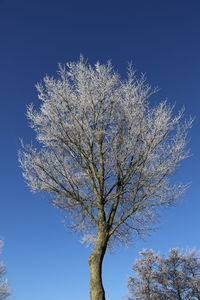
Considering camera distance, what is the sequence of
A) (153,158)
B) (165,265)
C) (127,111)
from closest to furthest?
(153,158) < (127,111) < (165,265)

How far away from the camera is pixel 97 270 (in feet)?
22.2

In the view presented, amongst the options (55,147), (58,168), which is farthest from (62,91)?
(58,168)

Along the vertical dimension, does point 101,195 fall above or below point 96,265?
above

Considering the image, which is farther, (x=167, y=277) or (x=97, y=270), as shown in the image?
(x=167, y=277)

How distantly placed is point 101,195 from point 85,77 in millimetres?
4160

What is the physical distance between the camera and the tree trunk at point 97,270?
6.38 m

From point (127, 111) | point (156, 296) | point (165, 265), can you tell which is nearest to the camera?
point (127, 111)

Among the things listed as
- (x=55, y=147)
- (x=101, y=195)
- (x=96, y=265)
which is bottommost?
(x=96, y=265)

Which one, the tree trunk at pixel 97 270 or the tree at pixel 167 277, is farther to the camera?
the tree at pixel 167 277

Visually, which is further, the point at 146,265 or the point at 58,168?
the point at 146,265

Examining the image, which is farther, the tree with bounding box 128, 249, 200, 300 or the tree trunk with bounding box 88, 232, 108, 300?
the tree with bounding box 128, 249, 200, 300

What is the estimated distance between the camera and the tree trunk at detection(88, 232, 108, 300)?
6379 mm

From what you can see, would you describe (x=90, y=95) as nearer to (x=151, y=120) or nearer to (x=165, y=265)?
(x=151, y=120)

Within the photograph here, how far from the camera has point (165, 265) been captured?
31.0 meters
